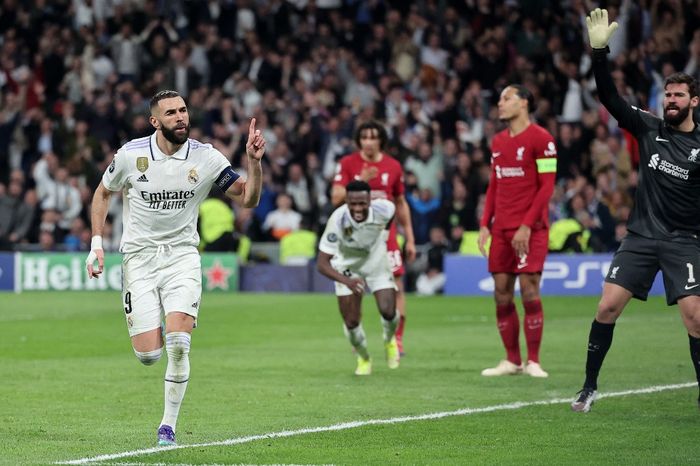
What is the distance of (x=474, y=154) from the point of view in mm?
27484

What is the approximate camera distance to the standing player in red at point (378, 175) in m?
15.4

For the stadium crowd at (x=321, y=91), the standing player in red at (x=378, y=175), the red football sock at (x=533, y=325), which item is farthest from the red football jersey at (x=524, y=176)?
the stadium crowd at (x=321, y=91)

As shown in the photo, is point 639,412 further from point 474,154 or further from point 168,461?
point 474,154

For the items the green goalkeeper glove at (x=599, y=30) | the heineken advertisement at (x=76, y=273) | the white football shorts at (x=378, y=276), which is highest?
the green goalkeeper glove at (x=599, y=30)

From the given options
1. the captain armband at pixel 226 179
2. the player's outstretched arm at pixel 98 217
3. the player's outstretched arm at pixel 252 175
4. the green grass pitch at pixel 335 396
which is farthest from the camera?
the captain armband at pixel 226 179

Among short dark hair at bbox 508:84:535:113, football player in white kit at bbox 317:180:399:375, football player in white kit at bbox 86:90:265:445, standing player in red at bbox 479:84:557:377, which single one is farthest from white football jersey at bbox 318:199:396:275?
football player in white kit at bbox 86:90:265:445

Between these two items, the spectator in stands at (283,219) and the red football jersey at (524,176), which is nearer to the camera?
the red football jersey at (524,176)

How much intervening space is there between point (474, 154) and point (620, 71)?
10.1 ft

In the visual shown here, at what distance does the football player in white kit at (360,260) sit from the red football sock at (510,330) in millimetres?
1039

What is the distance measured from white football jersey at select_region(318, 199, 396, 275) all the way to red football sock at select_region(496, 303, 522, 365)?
4.06 ft

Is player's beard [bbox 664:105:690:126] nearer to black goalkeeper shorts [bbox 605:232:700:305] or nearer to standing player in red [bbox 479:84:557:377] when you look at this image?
black goalkeeper shorts [bbox 605:232:700:305]

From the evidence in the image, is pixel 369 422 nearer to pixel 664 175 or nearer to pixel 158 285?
pixel 158 285

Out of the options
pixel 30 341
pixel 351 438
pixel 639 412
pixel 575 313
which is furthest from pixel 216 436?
pixel 575 313

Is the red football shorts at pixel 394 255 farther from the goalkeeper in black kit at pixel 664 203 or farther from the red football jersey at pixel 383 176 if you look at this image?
the goalkeeper in black kit at pixel 664 203
